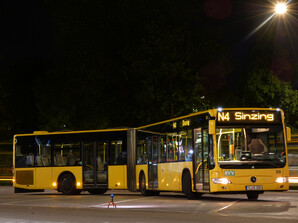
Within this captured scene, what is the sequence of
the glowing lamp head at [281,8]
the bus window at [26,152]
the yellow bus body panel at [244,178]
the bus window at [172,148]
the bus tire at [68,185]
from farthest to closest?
the bus window at [26,152] < the bus tire at [68,185] < the glowing lamp head at [281,8] < the bus window at [172,148] < the yellow bus body panel at [244,178]

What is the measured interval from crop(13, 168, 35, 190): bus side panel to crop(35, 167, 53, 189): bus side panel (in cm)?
22

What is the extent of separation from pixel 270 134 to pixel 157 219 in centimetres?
718

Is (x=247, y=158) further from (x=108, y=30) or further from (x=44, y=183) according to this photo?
(x=108, y=30)

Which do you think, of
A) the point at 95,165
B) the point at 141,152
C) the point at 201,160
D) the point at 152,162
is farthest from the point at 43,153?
the point at 201,160

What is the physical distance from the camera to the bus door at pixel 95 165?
2725 centimetres

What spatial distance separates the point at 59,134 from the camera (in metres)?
28.2

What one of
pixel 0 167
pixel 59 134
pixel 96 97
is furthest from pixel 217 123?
pixel 0 167

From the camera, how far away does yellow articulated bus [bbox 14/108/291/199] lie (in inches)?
766

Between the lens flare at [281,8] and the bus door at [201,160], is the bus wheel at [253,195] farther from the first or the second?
the lens flare at [281,8]

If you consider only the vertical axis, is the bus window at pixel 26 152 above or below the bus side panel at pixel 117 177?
above

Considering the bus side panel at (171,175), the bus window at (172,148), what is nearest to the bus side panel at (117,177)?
the bus side panel at (171,175)

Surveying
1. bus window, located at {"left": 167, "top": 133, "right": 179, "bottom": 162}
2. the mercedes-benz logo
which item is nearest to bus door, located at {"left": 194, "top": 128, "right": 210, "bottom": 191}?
the mercedes-benz logo

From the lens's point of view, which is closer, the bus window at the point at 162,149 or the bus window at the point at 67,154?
the bus window at the point at 162,149

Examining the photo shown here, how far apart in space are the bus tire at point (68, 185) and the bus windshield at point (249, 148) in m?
9.98
